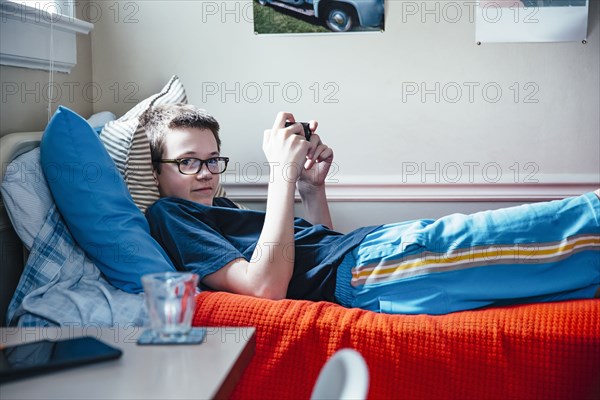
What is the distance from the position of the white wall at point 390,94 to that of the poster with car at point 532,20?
0.03 meters

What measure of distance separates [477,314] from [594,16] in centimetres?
105

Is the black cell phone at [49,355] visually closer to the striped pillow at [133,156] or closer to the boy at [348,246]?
the boy at [348,246]

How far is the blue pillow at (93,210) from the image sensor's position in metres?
1.35

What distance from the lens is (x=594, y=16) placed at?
6.15 ft

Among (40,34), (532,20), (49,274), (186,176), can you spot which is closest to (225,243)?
(186,176)

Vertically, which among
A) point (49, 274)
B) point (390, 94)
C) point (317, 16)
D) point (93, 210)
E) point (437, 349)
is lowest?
point (437, 349)

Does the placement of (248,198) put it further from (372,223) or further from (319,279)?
(319,279)

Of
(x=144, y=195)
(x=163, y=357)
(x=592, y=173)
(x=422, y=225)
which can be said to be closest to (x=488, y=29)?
(x=592, y=173)

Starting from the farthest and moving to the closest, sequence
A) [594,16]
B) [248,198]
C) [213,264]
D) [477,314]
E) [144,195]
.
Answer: [248,198] < [594,16] < [144,195] < [213,264] < [477,314]

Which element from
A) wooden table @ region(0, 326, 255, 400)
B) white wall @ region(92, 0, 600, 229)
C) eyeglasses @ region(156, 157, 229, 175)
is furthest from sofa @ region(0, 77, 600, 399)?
white wall @ region(92, 0, 600, 229)

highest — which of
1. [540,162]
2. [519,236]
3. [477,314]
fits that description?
[540,162]

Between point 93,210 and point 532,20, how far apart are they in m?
1.24

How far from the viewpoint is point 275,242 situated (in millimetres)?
1398

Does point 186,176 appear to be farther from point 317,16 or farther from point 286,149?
point 317,16
